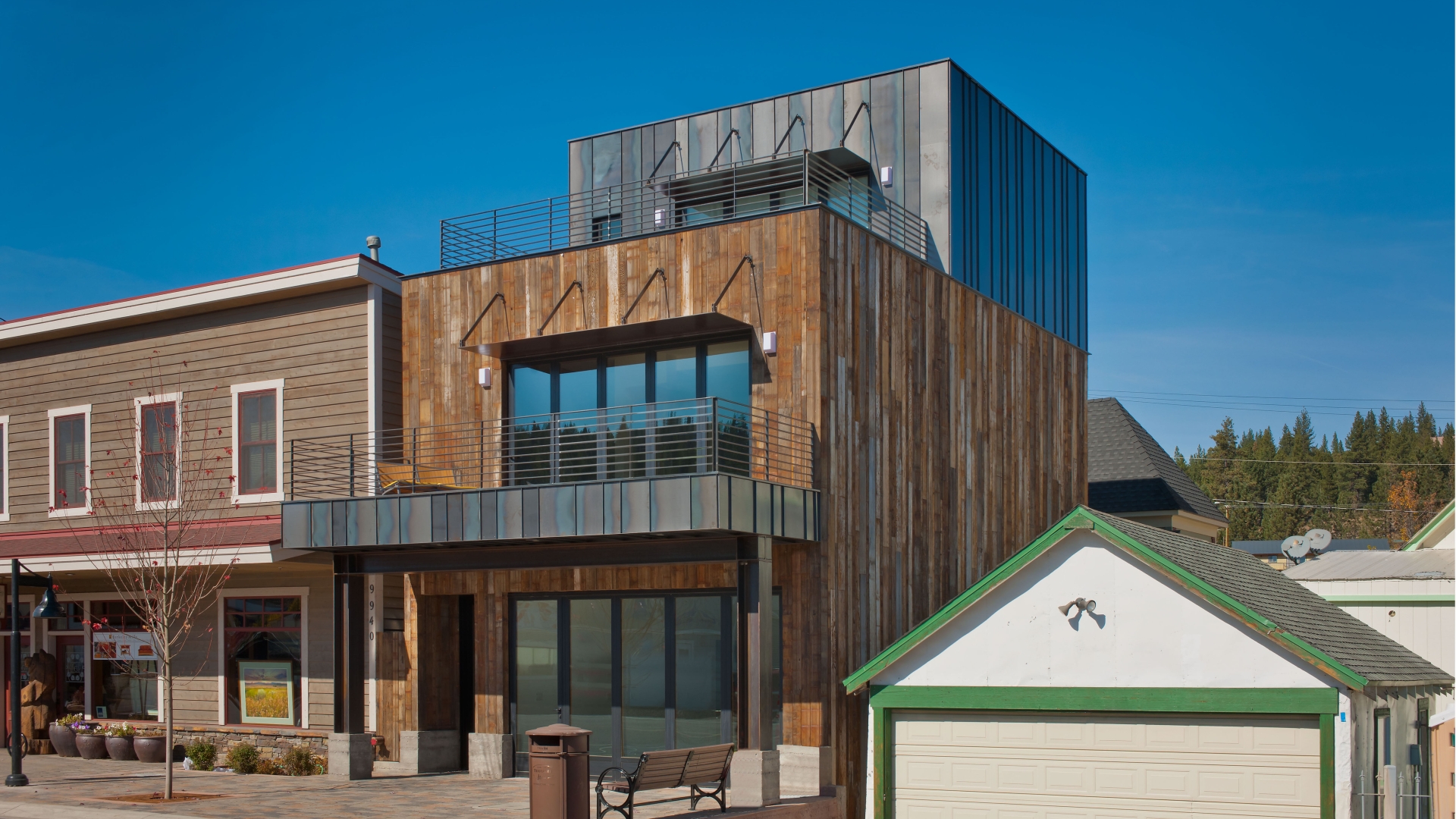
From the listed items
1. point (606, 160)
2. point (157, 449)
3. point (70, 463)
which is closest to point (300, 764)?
point (157, 449)

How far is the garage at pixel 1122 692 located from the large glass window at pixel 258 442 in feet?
34.8

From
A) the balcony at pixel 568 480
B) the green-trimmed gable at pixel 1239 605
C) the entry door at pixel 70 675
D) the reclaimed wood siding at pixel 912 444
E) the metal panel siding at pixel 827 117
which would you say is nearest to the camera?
the green-trimmed gable at pixel 1239 605

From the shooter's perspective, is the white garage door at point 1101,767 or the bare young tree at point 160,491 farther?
the bare young tree at point 160,491

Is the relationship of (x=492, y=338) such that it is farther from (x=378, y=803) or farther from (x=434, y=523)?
(x=378, y=803)

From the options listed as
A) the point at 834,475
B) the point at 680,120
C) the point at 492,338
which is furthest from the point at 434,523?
the point at 680,120

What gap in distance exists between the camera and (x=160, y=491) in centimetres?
2316

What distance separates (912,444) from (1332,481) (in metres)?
106

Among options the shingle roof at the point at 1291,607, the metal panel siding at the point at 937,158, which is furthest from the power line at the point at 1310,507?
the shingle roof at the point at 1291,607

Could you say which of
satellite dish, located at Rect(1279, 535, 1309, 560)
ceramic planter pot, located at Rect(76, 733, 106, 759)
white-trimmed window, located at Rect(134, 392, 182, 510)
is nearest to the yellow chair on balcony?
white-trimmed window, located at Rect(134, 392, 182, 510)

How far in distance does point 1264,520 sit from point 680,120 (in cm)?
9222

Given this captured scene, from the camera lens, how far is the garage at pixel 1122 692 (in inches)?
588

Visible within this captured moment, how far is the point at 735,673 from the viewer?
17.9 meters

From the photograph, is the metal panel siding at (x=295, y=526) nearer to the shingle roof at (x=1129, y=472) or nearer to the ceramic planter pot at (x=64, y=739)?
the ceramic planter pot at (x=64, y=739)

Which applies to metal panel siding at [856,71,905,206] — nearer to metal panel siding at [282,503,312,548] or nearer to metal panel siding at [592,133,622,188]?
metal panel siding at [592,133,622,188]
